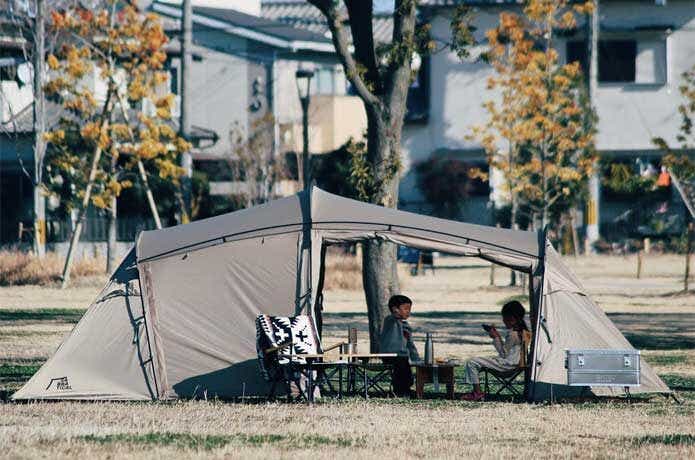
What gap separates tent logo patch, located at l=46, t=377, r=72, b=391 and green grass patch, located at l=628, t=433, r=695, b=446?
5595mm

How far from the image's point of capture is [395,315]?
15797mm

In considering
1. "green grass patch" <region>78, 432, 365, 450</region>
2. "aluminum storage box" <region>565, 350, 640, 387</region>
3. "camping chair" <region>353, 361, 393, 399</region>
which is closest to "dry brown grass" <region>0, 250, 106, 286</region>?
"camping chair" <region>353, 361, 393, 399</region>

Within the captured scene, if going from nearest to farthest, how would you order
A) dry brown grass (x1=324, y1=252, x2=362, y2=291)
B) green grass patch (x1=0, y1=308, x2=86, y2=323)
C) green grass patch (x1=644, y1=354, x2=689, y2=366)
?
green grass patch (x1=644, y1=354, x2=689, y2=366), green grass patch (x1=0, y1=308, x2=86, y2=323), dry brown grass (x1=324, y1=252, x2=362, y2=291)

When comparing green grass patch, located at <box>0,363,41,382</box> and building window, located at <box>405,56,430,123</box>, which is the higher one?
building window, located at <box>405,56,430,123</box>

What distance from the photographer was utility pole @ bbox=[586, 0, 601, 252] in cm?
4459

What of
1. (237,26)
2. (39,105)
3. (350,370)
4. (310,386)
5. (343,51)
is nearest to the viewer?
(310,386)

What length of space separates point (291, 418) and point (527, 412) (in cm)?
222

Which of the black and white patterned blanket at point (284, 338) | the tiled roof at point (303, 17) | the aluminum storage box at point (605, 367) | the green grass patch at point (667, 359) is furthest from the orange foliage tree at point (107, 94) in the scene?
the tiled roof at point (303, 17)

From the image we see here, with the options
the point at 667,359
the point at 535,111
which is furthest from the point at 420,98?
the point at 667,359

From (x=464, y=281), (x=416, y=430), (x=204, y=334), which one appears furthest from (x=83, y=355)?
(x=464, y=281)

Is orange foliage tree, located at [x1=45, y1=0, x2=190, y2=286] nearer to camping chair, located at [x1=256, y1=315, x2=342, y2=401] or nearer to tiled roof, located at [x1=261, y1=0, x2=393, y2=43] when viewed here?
camping chair, located at [x1=256, y1=315, x2=342, y2=401]

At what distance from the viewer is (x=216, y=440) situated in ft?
38.4

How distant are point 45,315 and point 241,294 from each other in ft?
34.5

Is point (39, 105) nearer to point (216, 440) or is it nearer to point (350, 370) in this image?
point (350, 370)
